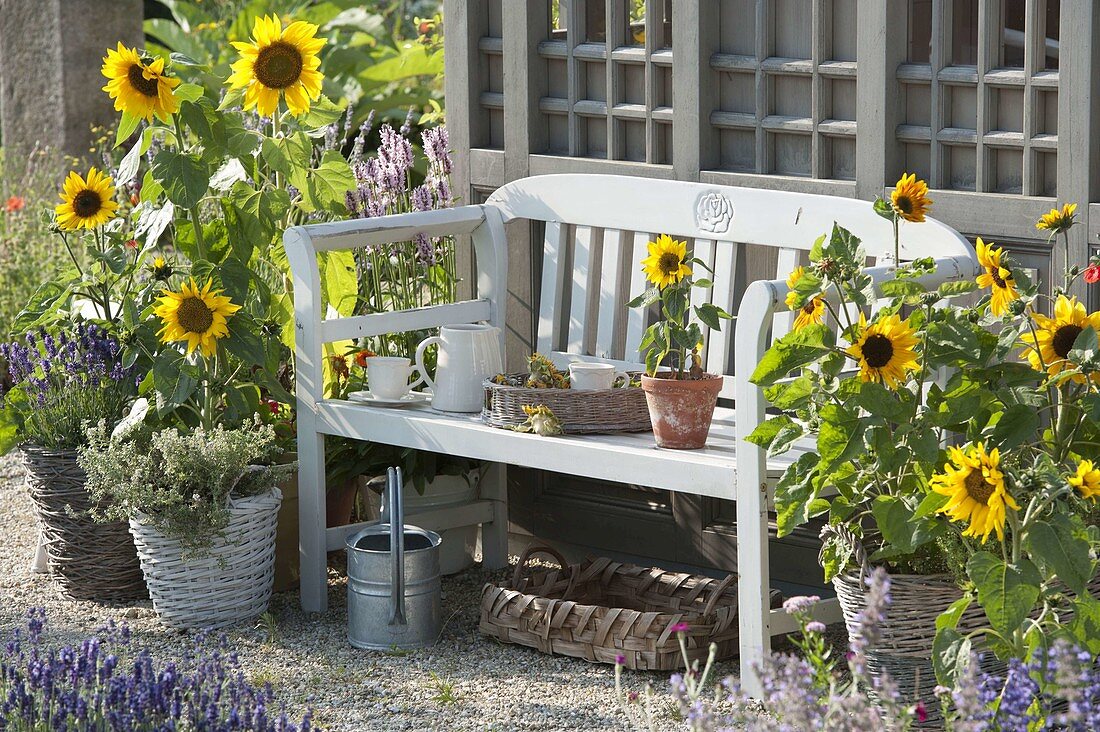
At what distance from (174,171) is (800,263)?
5.03ft

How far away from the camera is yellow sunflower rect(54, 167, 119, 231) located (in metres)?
4.03

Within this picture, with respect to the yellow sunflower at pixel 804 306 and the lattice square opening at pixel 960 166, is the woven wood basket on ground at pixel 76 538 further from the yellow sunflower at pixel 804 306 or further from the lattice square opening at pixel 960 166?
the lattice square opening at pixel 960 166

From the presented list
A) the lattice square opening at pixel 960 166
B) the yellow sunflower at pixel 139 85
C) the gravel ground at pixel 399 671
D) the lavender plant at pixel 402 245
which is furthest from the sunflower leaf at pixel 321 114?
the lattice square opening at pixel 960 166

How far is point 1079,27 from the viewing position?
339 cm

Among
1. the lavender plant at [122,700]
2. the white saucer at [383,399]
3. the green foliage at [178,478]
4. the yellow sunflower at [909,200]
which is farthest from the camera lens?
the white saucer at [383,399]

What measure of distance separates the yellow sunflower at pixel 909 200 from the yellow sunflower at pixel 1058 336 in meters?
0.31

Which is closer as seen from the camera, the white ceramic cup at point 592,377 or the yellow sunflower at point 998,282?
the yellow sunflower at point 998,282

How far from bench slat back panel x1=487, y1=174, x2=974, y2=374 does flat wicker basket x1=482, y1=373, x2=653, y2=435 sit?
31 cm

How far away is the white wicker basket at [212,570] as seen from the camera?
12.9 ft

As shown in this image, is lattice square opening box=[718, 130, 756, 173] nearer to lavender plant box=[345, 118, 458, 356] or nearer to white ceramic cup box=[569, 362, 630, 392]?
white ceramic cup box=[569, 362, 630, 392]

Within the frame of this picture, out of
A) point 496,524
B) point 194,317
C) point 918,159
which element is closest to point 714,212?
point 918,159

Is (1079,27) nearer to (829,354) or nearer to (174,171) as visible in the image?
(829,354)

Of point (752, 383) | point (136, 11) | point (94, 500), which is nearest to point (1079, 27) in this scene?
point (752, 383)

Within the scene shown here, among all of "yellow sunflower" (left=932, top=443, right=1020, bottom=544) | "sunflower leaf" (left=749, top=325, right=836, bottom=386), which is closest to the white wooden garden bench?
"sunflower leaf" (left=749, top=325, right=836, bottom=386)
